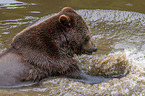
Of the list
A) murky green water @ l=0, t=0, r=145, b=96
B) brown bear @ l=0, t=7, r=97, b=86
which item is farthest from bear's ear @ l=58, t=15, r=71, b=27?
murky green water @ l=0, t=0, r=145, b=96

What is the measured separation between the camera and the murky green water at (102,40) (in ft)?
12.7

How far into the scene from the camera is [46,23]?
3943 millimetres

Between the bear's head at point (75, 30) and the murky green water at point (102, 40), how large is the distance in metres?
0.69

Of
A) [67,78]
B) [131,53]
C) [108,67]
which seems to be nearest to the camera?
[67,78]

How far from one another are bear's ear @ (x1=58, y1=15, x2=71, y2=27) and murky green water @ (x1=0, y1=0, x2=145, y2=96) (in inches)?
42.2

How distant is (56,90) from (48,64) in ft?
1.63

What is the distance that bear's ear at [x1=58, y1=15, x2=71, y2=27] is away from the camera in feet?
12.4

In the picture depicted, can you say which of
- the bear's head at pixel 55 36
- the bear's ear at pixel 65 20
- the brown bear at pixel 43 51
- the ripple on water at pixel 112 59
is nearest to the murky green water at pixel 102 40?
the ripple on water at pixel 112 59

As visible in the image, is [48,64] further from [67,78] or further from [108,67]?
[108,67]

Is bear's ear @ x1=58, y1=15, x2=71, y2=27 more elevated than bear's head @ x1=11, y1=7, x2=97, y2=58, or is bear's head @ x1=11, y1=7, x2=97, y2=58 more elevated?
bear's ear @ x1=58, y1=15, x2=71, y2=27

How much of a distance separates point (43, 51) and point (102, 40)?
2.86 metres

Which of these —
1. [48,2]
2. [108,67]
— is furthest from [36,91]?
[48,2]

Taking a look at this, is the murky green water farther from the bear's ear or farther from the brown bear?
the bear's ear

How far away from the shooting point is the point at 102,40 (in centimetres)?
627
